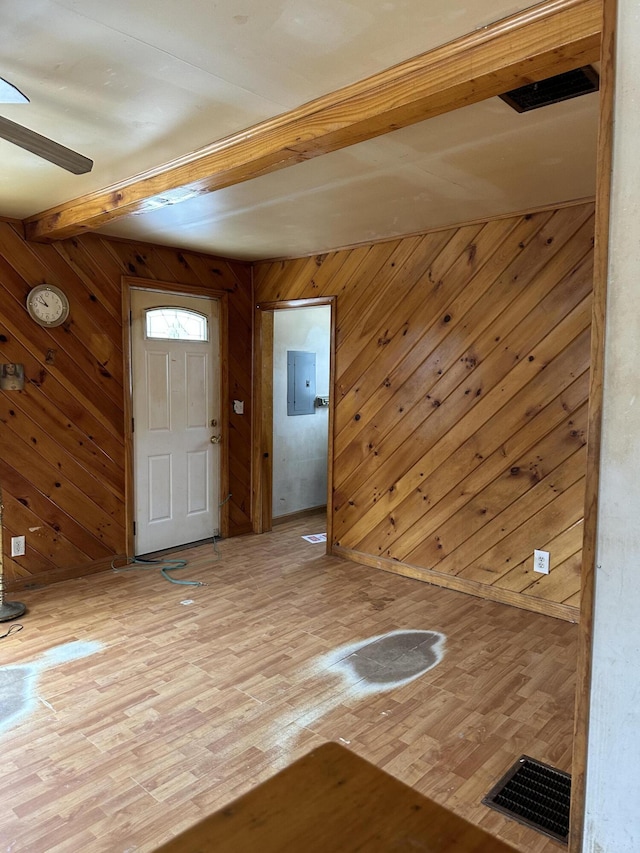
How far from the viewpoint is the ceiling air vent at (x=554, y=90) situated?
193cm

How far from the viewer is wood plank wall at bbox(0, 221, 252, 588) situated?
12.8 feet

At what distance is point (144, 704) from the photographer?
2.61 m

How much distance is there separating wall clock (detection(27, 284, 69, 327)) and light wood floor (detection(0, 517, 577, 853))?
1930mm

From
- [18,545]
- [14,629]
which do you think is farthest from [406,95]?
[18,545]

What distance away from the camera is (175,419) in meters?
4.88

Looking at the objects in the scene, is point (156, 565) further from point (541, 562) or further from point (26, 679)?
point (541, 562)

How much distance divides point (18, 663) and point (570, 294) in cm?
378

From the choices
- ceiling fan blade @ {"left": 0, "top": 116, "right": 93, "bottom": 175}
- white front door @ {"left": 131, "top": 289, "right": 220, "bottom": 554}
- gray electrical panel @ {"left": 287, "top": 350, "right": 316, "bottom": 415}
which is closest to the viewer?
ceiling fan blade @ {"left": 0, "top": 116, "right": 93, "bottom": 175}

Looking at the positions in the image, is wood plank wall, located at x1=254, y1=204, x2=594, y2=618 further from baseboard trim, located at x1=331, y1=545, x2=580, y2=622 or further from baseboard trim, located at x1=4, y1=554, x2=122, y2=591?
baseboard trim, located at x1=4, y1=554, x2=122, y2=591

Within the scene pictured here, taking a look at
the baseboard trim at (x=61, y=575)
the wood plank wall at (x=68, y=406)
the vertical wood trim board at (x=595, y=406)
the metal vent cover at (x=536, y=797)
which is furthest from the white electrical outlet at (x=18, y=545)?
the vertical wood trim board at (x=595, y=406)

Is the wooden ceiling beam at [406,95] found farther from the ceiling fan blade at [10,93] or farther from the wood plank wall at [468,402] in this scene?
the wood plank wall at [468,402]

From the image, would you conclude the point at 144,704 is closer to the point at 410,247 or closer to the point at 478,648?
the point at 478,648

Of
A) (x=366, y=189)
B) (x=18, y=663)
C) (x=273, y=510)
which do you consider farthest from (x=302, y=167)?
(x=273, y=510)

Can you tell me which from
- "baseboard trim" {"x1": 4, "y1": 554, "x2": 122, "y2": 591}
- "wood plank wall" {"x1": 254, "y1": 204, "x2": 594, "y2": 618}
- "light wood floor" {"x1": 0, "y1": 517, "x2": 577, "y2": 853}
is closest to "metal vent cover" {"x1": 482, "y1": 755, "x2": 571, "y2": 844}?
"light wood floor" {"x1": 0, "y1": 517, "x2": 577, "y2": 853}
